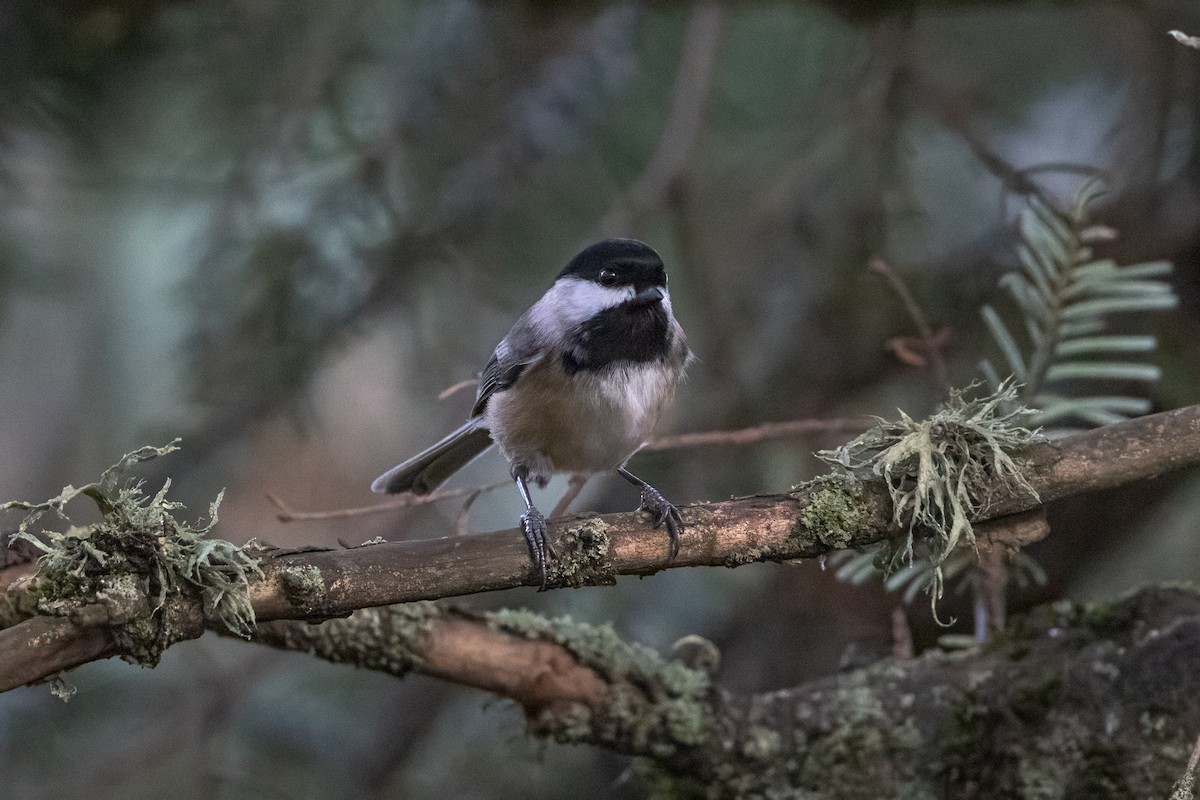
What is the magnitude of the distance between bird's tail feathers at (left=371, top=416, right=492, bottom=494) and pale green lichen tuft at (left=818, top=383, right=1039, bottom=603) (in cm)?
141

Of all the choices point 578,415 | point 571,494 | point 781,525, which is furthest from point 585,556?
point 571,494

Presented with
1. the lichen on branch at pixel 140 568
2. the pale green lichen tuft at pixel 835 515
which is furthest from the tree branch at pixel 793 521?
the lichen on branch at pixel 140 568

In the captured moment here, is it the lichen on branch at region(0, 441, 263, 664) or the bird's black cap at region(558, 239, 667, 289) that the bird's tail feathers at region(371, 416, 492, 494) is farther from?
the lichen on branch at region(0, 441, 263, 664)

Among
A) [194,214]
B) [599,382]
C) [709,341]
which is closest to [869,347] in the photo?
[709,341]

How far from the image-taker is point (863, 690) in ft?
8.01

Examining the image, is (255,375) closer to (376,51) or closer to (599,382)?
(599,382)

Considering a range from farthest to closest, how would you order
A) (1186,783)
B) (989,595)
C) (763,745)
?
1. (989,595)
2. (763,745)
3. (1186,783)

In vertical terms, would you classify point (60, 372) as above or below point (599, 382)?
above

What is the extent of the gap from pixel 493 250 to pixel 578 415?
1187 millimetres

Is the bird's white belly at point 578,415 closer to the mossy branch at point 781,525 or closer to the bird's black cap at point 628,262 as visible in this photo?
the bird's black cap at point 628,262

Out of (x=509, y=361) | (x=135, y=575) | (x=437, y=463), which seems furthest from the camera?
(x=437, y=463)

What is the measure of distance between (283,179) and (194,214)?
5.71 ft

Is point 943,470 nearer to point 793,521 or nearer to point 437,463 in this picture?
point 793,521

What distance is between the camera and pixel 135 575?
1.65m
